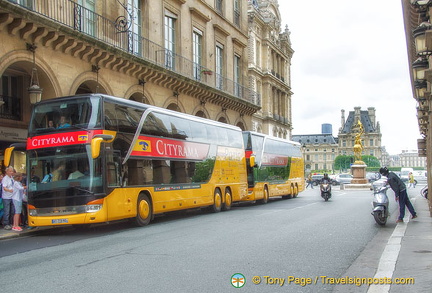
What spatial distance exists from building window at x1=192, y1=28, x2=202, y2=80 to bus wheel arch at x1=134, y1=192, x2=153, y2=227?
1419 centimetres

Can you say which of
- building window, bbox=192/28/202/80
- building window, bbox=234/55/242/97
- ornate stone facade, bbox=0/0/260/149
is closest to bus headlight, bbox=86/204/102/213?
ornate stone facade, bbox=0/0/260/149

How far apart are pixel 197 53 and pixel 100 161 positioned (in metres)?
17.6

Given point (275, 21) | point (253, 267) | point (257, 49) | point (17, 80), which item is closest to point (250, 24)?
point (257, 49)

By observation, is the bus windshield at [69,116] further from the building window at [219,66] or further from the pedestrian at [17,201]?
the building window at [219,66]

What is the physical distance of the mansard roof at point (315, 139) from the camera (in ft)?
612

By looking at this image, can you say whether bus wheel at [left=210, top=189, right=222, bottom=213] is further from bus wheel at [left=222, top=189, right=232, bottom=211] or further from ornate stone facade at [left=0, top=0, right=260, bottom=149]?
ornate stone facade at [left=0, top=0, right=260, bottom=149]

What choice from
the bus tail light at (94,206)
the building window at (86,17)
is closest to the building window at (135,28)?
the building window at (86,17)

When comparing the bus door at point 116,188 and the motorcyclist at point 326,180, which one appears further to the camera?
the motorcyclist at point 326,180

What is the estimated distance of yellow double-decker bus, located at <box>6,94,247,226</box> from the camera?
13438mm

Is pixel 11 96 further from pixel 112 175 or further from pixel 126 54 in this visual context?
pixel 112 175

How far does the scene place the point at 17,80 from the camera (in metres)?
20.2

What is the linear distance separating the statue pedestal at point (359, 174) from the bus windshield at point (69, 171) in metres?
41.3

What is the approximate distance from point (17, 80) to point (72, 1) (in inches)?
156

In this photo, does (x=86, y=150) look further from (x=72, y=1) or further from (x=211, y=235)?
(x=72, y=1)
